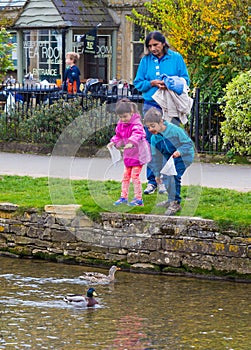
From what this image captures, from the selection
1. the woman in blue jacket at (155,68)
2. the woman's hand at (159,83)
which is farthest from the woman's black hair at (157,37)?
the woman's hand at (159,83)

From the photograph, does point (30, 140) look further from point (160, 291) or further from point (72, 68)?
point (160, 291)

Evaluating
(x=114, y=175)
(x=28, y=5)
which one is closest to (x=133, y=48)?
(x=28, y=5)

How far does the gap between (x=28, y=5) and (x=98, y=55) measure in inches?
104

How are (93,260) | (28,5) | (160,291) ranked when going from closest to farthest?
(160,291) → (93,260) → (28,5)

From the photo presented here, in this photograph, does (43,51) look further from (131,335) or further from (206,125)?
(131,335)

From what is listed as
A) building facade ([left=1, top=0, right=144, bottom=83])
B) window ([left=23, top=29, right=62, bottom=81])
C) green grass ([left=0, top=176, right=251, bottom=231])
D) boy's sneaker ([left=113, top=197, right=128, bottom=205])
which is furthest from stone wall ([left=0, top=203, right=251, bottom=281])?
window ([left=23, top=29, right=62, bottom=81])

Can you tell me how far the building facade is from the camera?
27703 millimetres

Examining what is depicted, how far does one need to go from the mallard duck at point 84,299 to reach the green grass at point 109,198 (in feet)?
5.58

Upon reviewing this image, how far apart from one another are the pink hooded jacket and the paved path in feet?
2.81

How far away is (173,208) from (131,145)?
2.82 feet

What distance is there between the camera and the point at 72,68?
62.0ft

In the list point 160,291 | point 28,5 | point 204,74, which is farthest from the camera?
point 28,5

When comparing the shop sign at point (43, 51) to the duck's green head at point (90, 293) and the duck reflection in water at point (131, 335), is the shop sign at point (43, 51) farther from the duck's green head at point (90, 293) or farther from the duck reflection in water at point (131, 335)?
the duck reflection in water at point (131, 335)

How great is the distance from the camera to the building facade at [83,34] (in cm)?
2770
